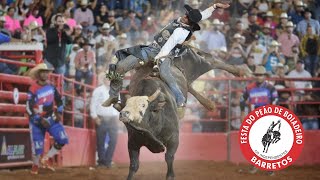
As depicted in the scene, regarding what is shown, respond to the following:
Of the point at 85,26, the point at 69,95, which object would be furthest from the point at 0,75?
the point at 85,26

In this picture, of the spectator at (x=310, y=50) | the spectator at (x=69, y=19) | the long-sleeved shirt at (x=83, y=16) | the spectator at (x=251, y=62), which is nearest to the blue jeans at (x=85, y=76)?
the spectator at (x=69, y=19)

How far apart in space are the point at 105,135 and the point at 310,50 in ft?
17.1

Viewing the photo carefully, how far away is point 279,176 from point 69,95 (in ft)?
13.4

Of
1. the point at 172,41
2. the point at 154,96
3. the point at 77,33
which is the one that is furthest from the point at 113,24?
the point at 154,96

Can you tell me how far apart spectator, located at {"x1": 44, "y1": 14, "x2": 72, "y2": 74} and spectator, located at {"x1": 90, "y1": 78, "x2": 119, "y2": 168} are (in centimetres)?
135

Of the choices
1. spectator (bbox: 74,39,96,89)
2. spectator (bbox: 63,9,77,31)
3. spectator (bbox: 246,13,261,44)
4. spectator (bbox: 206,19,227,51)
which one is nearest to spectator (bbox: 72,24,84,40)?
spectator (bbox: 63,9,77,31)

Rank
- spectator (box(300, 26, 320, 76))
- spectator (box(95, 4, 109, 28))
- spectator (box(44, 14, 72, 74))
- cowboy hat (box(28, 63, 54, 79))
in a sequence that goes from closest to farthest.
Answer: cowboy hat (box(28, 63, 54, 79)), spectator (box(44, 14, 72, 74)), spectator (box(300, 26, 320, 76)), spectator (box(95, 4, 109, 28))

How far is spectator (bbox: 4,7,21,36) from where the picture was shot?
13154 mm

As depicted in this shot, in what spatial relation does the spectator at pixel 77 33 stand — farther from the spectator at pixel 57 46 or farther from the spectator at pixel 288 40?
the spectator at pixel 288 40

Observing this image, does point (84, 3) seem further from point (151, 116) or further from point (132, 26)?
point (151, 116)

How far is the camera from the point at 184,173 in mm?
10172

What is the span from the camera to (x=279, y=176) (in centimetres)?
977

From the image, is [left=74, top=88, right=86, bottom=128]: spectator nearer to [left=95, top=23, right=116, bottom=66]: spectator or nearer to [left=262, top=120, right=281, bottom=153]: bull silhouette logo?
[left=95, top=23, right=116, bottom=66]: spectator

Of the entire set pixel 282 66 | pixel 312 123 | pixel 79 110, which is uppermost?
pixel 282 66
